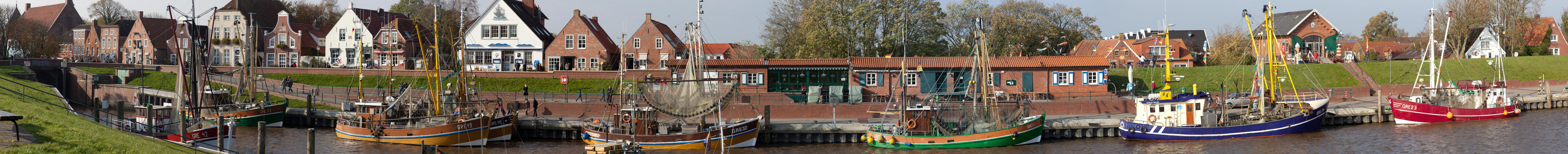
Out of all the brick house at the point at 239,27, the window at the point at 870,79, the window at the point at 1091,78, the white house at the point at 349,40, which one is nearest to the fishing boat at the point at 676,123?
the window at the point at 870,79

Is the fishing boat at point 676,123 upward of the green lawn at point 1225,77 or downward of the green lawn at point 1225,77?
downward

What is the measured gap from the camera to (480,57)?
60312 millimetres

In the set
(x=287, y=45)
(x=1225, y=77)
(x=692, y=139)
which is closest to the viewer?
(x=692, y=139)

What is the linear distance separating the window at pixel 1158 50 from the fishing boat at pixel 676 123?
4337cm

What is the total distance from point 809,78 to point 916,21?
12.9 m

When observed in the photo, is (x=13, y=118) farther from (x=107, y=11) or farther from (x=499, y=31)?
(x=107, y=11)

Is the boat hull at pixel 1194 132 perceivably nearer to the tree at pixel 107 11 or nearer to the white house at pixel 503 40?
the white house at pixel 503 40

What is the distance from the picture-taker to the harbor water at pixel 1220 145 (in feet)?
97.6

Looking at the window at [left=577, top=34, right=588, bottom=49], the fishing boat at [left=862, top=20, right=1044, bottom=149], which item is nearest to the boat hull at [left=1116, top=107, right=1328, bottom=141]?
the fishing boat at [left=862, top=20, right=1044, bottom=149]

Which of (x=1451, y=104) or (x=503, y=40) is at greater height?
(x=503, y=40)

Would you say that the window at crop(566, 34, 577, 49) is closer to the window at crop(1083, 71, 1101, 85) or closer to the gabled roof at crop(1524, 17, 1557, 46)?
the window at crop(1083, 71, 1101, 85)

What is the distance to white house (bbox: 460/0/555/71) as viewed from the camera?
60281 mm

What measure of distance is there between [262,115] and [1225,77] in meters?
45.0

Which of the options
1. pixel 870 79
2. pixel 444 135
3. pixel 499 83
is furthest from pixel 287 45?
pixel 870 79
